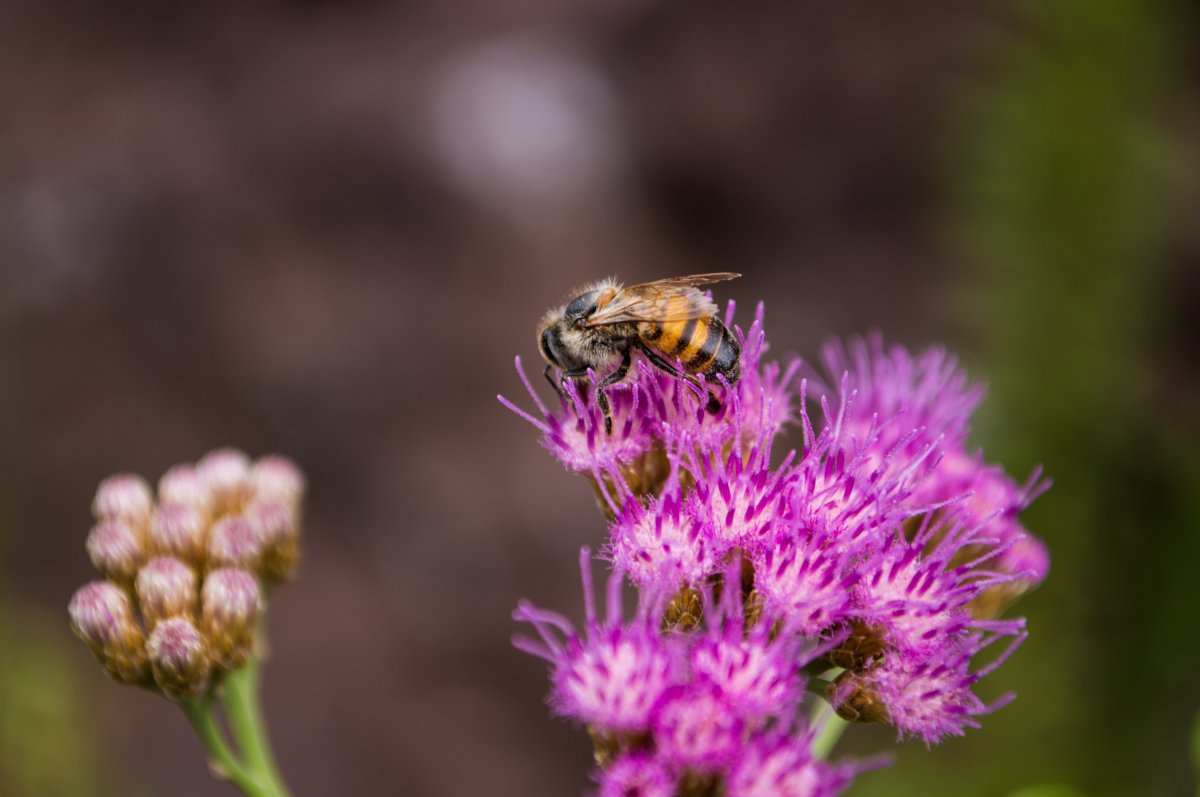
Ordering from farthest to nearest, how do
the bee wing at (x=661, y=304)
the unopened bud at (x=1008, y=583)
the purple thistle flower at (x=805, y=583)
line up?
the unopened bud at (x=1008, y=583) → the bee wing at (x=661, y=304) → the purple thistle flower at (x=805, y=583)

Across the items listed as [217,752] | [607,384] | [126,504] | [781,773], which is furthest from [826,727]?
[126,504]

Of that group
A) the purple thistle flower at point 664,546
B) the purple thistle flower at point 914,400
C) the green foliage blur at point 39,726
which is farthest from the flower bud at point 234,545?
the green foliage blur at point 39,726

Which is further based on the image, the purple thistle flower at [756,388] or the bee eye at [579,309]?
the bee eye at [579,309]

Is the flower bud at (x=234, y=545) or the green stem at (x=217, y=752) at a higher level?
the flower bud at (x=234, y=545)

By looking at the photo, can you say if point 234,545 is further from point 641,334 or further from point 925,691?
point 925,691

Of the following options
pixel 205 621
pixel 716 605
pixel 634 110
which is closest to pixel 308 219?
pixel 634 110

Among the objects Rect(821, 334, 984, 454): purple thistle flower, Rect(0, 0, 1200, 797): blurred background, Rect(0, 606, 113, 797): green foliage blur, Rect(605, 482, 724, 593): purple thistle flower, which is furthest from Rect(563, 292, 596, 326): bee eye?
Rect(0, 606, 113, 797): green foliage blur

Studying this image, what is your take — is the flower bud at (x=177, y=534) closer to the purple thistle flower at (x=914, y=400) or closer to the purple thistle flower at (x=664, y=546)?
the purple thistle flower at (x=664, y=546)
